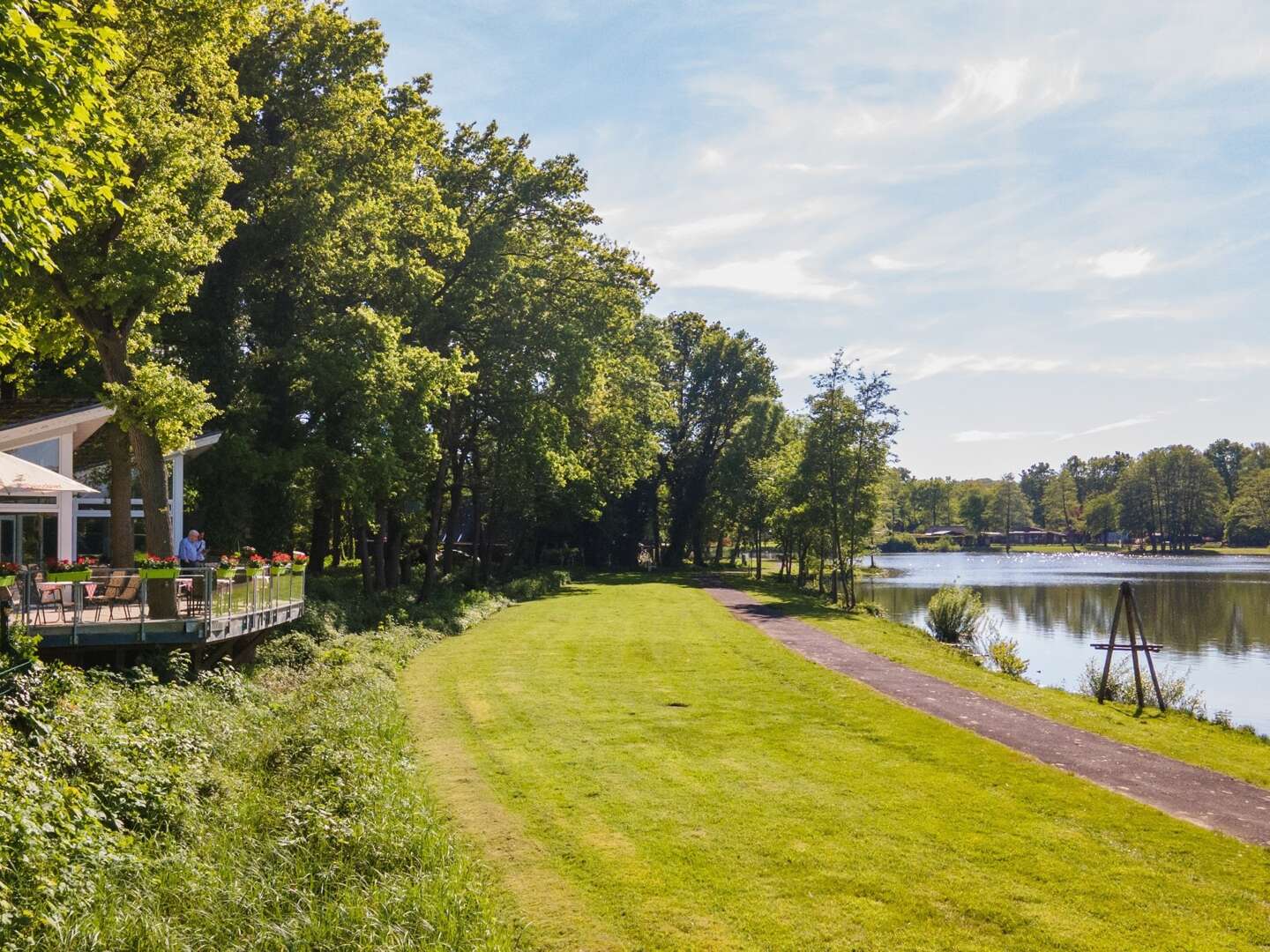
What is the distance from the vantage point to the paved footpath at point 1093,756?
962cm

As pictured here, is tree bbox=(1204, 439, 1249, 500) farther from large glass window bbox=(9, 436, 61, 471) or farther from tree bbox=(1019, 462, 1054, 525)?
large glass window bbox=(9, 436, 61, 471)

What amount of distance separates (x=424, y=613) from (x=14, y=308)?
42.7 feet

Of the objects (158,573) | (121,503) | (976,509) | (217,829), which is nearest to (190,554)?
(158,573)

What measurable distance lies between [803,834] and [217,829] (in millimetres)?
5552

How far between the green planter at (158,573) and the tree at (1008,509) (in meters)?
154

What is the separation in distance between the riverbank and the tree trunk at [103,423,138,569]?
280 inches

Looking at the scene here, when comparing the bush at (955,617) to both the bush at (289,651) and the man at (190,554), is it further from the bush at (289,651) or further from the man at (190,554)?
the man at (190,554)

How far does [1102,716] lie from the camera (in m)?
15.2

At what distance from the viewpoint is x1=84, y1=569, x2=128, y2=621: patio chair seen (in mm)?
14961

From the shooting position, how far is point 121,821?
8.50m

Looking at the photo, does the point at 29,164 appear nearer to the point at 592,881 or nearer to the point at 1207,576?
the point at 592,881

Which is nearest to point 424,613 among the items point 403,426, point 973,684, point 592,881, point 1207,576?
point 403,426

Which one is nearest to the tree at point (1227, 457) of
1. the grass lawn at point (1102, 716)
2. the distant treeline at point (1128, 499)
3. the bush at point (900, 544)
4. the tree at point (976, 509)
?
the distant treeline at point (1128, 499)

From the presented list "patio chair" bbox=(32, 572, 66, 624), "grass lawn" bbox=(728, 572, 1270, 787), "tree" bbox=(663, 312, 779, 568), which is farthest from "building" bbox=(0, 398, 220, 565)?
"tree" bbox=(663, 312, 779, 568)
